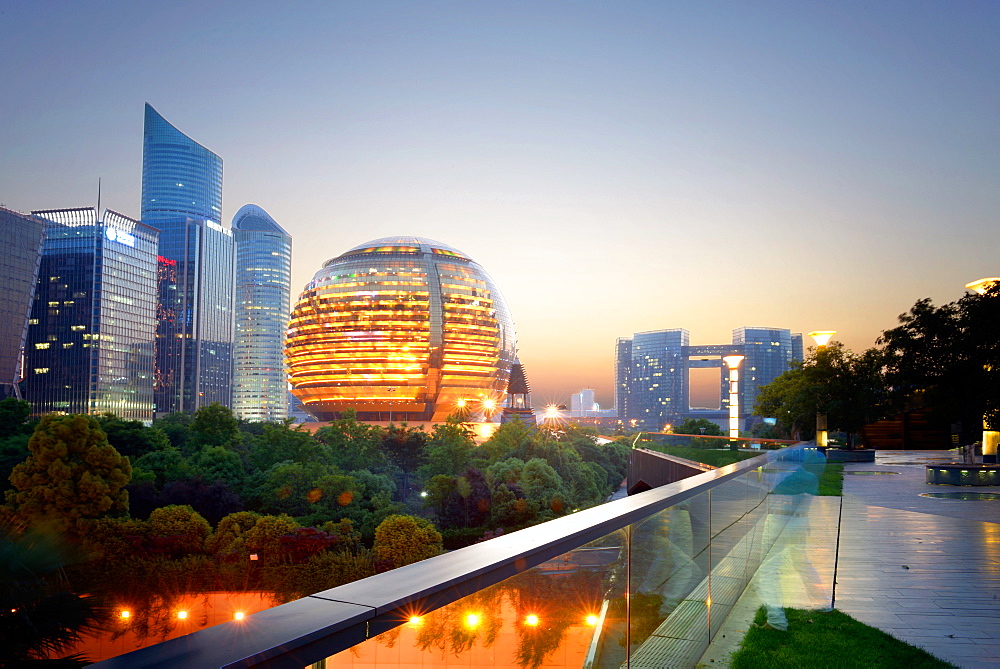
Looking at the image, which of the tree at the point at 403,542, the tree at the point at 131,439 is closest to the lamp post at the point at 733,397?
the tree at the point at 403,542

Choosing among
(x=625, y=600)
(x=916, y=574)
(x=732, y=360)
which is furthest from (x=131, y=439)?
(x=625, y=600)

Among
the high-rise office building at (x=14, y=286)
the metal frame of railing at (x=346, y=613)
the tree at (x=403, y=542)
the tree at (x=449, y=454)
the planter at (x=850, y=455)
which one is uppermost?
the high-rise office building at (x=14, y=286)

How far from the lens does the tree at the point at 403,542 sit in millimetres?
38844

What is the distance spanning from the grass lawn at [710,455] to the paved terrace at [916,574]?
2.52 m

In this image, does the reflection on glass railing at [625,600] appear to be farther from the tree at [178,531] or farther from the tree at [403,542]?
the tree at [178,531]

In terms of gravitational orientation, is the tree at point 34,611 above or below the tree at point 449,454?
above

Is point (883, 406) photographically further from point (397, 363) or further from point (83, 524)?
point (397, 363)

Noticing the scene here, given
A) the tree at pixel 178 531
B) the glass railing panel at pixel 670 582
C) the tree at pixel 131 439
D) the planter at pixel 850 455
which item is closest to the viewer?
the glass railing panel at pixel 670 582

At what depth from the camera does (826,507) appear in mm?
15031

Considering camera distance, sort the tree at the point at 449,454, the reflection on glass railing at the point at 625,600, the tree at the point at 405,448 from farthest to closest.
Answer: the tree at the point at 405,448 < the tree at the point at 449,454 < the reflection on glass railing at the point at 625,600

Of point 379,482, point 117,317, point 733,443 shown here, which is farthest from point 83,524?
point 117,317

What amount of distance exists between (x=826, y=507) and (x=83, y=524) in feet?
130

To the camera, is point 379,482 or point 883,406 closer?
point 883,406

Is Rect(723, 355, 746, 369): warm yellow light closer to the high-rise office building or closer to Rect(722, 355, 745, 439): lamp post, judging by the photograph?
Rect(722, 355, 745, 439): lamp post
